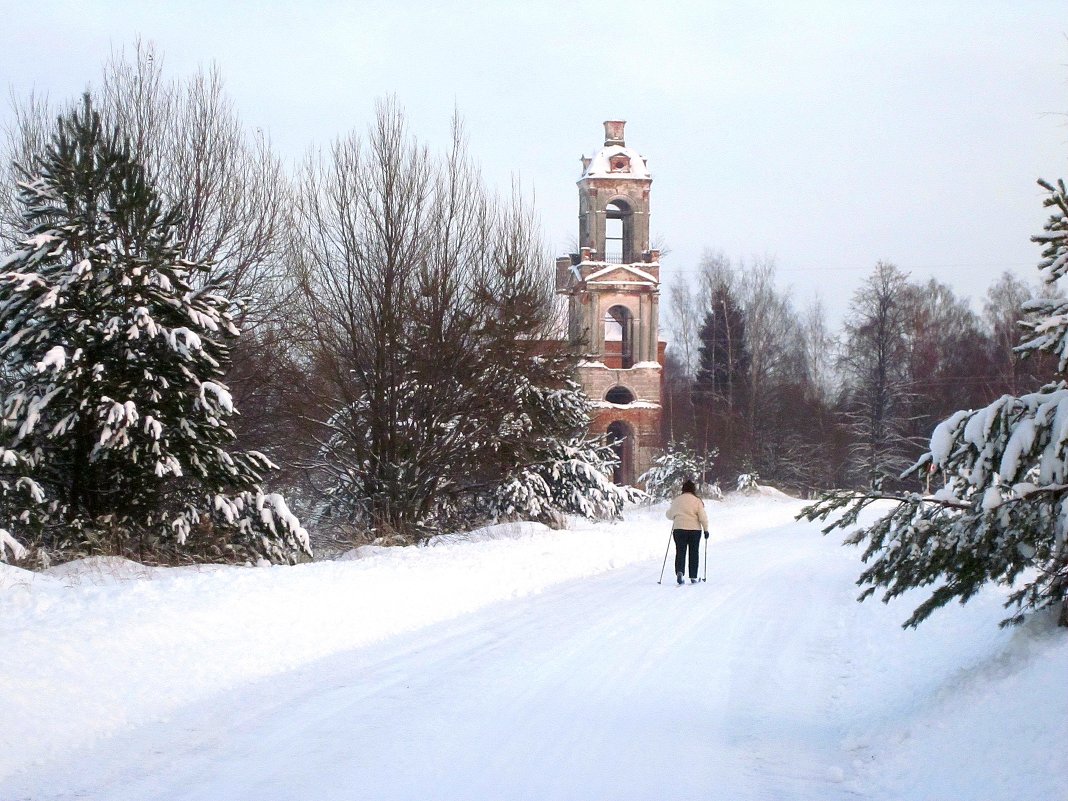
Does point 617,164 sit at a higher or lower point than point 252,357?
higher

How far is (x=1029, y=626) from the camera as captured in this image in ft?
22.9

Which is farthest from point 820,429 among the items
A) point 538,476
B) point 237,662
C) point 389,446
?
point 237,662

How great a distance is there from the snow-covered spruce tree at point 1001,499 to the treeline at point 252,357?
34.6ft

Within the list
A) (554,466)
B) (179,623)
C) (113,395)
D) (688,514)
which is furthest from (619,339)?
(179,623)

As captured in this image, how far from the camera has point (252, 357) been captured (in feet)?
76.3

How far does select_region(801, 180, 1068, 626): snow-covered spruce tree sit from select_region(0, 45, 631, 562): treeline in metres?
10.6

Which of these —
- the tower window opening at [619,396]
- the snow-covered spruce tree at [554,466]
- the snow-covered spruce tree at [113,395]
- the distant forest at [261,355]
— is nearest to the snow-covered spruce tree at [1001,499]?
the distant forest at [261,355]

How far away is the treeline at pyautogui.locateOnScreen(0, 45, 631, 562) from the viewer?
14836 millimetres

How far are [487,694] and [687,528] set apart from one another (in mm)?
9381

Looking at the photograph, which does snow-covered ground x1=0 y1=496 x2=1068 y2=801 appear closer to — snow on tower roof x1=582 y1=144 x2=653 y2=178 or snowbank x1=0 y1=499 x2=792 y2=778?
snowbank x1=0 y1=499 x2=792 y2=778

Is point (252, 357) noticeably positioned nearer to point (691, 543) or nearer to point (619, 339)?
point (691, 543)

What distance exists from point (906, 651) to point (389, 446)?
46.6 ft

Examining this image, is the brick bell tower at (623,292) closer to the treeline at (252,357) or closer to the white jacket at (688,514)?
the treeline at (252,357)

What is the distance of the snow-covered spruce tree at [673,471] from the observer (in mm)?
47250
